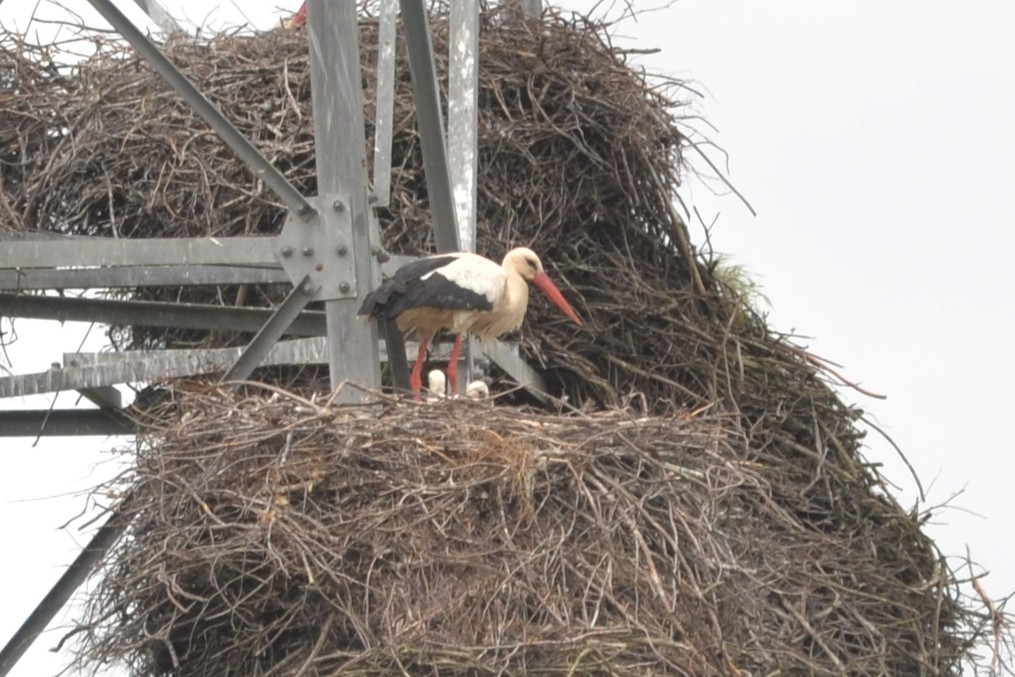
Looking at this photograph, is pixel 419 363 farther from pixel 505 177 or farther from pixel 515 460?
pixel 515 460

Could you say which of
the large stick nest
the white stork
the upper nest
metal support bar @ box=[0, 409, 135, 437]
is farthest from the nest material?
the upper nest

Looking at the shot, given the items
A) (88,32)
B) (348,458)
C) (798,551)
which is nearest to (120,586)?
(348,458)

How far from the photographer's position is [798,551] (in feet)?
26.7

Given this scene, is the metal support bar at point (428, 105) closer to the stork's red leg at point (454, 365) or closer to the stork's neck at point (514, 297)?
the stork's neck at point (514, 297)

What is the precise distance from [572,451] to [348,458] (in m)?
0.58

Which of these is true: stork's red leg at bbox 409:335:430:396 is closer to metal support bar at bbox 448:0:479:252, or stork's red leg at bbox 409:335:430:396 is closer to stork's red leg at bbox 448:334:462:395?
stork's red leg at bbox 448:334:462:395

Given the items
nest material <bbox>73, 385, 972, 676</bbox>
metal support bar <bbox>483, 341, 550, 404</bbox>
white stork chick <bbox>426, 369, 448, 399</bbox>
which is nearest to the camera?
nest material <bbox>73, 385, 972, 676</bbox>

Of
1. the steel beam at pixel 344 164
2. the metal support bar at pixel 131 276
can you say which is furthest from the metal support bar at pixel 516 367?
the steel beam at pixel 344 164

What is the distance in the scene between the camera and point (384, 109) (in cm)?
725

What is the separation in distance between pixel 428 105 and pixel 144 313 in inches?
46.6

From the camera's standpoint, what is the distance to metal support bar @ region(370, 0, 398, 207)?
272 inches

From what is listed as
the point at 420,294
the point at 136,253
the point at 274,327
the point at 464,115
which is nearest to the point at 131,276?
the point at 136,253

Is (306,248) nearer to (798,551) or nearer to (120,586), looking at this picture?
(120,586)

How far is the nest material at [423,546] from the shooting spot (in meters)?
5.73
